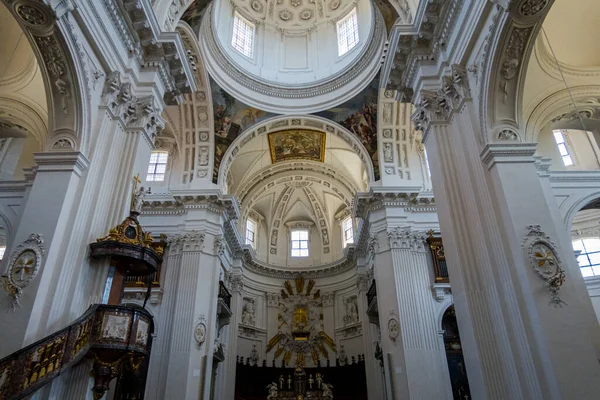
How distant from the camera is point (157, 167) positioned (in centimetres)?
1847

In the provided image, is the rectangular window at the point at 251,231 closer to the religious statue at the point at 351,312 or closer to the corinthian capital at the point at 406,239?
the religious statue at the point at 351,312

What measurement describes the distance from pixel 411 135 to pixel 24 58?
13296 mm

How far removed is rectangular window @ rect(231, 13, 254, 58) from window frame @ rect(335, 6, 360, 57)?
4.15 meters

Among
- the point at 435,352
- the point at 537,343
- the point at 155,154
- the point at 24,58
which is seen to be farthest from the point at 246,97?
the point at 537,343

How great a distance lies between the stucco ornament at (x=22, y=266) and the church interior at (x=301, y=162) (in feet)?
0.10

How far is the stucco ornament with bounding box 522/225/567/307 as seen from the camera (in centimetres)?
604

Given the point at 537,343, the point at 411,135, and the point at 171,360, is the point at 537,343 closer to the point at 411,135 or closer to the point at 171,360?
the point at 171,360

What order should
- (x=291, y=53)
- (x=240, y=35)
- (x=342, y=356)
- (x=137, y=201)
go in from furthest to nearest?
1. (x=342, y=356)
2. (x=291, y=53)
3. (x=240, y=35)
4. (x=137, y=201)

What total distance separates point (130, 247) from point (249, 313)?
16.3m

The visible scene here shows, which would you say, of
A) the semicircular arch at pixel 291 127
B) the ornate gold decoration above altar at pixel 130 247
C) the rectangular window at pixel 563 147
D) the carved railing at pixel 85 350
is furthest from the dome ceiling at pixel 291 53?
the carved railing at pixel 85 350

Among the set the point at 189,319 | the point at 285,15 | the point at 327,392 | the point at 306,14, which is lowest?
the point at 327,392

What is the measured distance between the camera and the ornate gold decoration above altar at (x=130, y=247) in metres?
7.30

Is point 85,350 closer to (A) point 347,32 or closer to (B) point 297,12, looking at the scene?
(A) point 347,32

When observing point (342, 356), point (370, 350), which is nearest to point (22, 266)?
point (370, 350)
